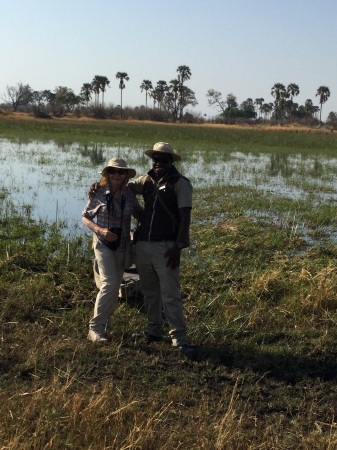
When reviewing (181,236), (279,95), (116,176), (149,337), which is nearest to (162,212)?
(181,236)

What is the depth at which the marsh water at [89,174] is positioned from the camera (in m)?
11.4

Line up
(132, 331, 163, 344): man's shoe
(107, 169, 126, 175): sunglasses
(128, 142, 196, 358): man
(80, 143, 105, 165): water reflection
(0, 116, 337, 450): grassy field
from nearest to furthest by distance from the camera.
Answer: (0, 116, 337, 450): grassy field → (128, 142, 196, 358): man → (107, 169, 126, 175): sunglasses → (132, 331, 163, 344): man's shoe → (80, 143, 105, 165): water reflection

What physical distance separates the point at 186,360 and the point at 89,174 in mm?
11868

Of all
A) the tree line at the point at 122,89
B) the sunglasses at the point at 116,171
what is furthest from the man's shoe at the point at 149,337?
the tree line at the point at 122,89

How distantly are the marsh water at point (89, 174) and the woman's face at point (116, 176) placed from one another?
4321mm

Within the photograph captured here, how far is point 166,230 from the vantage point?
15.0ft

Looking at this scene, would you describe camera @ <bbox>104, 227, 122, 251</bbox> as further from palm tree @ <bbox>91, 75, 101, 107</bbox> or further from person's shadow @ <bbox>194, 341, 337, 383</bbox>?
palm tree @ <bbox>91, 75, 101, 107</bbox>

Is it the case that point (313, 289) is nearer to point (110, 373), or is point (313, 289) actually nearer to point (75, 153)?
point (110, 373)

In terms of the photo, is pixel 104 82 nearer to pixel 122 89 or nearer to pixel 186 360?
pixel 122 89

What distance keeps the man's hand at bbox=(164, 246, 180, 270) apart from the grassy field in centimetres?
75

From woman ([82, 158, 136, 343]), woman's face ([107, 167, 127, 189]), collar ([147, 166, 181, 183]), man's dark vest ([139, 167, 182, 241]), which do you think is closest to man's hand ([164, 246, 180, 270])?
man's dark vest ([139, 167, 182, 241])

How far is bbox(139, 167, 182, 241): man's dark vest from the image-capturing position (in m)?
4.51

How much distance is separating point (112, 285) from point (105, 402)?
1259mm

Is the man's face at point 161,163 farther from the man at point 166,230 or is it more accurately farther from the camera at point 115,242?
the camera at point 115,242
